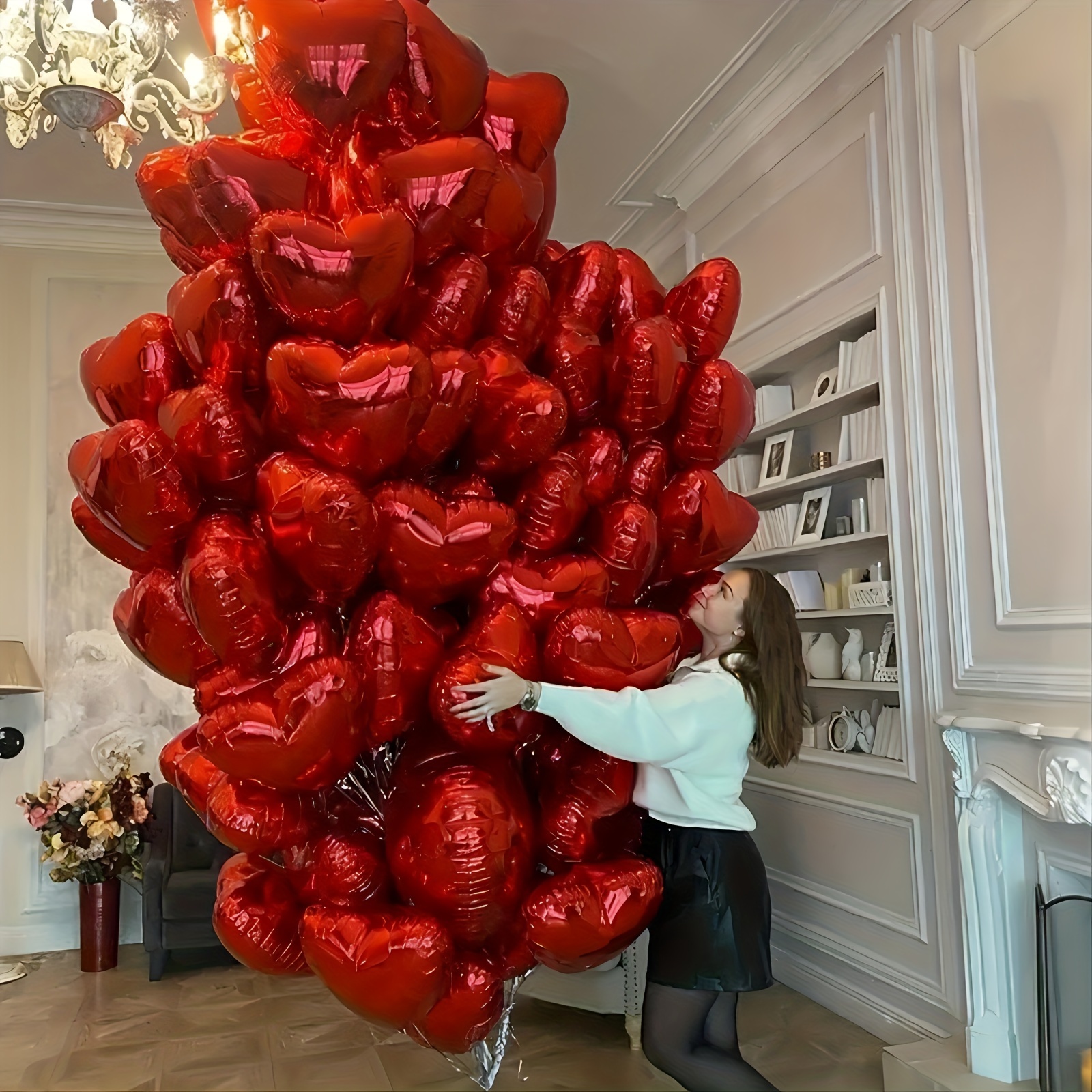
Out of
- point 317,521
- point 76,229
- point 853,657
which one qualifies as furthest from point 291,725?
point 76,229

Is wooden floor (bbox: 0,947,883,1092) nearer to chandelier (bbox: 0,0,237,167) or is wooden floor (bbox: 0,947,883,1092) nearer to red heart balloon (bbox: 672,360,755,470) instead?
red heart balloon (bbox: 672,360,755,470)

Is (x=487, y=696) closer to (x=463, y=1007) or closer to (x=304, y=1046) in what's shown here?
(x=463, y=1007)

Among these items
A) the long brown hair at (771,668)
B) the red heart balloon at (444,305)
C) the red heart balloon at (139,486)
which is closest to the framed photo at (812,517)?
the long brown hair at (771,668)

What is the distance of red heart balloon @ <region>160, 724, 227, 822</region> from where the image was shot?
1.35m

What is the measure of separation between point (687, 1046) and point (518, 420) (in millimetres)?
1140

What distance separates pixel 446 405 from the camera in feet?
4.03

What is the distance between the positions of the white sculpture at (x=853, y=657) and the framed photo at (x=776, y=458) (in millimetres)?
596

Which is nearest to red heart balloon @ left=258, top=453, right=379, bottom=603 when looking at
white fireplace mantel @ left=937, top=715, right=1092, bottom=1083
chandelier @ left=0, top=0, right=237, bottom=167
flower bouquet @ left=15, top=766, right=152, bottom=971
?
chandelier @ left=0, top=0, right=237, bottom=167

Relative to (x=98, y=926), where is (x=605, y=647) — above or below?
above

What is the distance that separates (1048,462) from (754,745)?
97 cm

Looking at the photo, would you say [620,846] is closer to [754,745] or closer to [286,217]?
[754,745]

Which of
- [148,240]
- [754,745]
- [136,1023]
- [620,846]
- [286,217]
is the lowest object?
[136,1023]

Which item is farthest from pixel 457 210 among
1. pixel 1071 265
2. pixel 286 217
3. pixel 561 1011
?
pixel 561 1011

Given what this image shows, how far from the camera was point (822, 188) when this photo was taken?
3020mm
